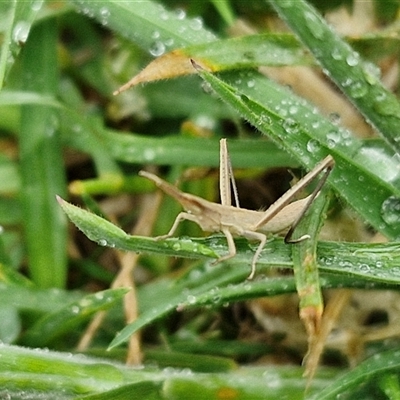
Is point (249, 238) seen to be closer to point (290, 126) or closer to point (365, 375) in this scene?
point (290, 126)

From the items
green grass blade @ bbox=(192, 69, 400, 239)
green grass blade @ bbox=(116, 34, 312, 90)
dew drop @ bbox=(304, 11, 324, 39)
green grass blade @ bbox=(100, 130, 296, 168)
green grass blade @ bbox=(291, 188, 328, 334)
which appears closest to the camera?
green grass blade @ bbox=(291, 188, 328, 334)

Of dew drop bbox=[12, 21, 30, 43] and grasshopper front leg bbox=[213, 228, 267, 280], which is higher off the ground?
dew drop bbox=[12, 21, 30, 43]

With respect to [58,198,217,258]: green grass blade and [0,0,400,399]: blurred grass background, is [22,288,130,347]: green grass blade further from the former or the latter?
[58,198,217,258]: green grass blade

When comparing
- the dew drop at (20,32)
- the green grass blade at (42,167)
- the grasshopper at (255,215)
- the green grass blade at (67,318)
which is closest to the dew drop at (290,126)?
the grasshopper at (255,215)

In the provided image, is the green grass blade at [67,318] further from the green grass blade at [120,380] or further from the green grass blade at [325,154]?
the green grass blade at [325,154]

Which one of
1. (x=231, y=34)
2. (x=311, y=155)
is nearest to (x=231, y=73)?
(x=311, y=155)

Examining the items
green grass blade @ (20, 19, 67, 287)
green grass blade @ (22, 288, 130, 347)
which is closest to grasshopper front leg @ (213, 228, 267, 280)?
green grass blade @ (22, 288, 130, 347)
